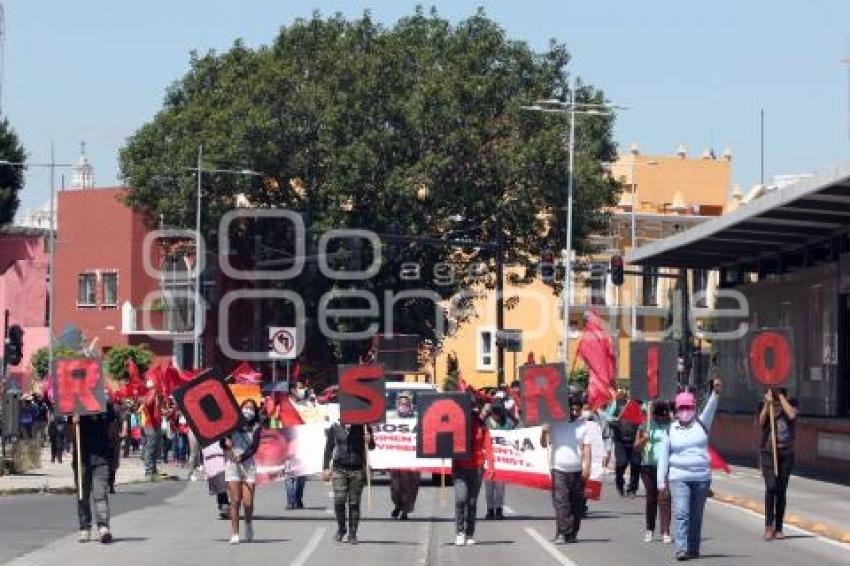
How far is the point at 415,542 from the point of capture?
24.7m

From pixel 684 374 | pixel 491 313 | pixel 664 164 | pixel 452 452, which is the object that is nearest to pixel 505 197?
pixel 684 374

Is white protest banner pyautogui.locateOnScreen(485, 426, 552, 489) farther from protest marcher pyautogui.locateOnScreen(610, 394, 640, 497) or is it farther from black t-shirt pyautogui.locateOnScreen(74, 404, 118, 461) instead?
black t-shirt pyautogui.locateOnScreen(74, 404, 118, 461)

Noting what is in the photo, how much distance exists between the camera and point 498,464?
96.1 feet

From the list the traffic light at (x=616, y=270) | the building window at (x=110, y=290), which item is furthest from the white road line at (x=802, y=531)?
the building window at (x=110, y=290)

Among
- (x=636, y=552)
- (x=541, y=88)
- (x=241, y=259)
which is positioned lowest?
(x=636, y=552)

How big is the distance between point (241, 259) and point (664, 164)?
3375cm

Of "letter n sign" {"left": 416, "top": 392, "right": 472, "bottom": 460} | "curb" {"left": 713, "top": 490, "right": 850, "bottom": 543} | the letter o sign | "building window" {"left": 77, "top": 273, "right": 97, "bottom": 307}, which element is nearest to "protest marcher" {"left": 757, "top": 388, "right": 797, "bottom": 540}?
the letter o sign

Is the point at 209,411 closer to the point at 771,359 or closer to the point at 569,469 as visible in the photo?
the point at 569,469

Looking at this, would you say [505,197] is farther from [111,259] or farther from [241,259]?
[111,259]

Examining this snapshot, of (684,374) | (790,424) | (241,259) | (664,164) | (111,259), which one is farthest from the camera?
(664,164)

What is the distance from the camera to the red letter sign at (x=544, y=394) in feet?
80.6

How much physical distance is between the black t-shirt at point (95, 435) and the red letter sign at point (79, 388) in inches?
4.8

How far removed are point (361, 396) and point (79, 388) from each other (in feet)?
11.6

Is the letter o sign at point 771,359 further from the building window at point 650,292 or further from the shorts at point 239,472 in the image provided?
the building window at point 650,292
